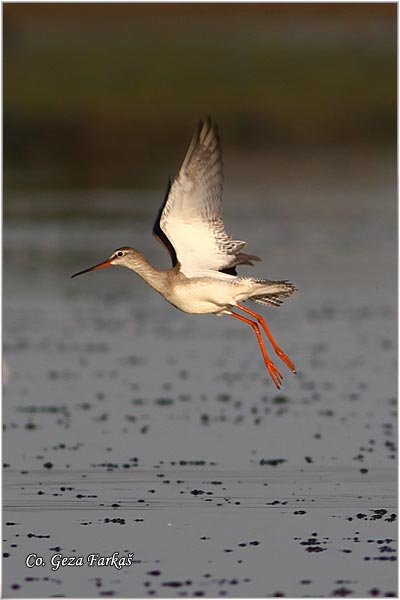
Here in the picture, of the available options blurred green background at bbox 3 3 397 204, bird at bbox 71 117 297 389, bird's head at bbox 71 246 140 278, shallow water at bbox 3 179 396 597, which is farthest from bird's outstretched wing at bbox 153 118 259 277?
blurred green background at bbox 3 3 397 204

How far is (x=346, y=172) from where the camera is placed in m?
34.9

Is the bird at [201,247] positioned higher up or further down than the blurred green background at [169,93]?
further down

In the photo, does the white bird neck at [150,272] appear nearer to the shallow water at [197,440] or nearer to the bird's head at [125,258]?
the bird's head at [125,258]

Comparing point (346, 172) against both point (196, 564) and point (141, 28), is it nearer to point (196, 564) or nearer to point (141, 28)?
point (196, 564)

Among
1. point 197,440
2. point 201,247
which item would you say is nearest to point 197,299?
point 201,247

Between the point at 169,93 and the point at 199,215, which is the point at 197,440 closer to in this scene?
the point at 199,215

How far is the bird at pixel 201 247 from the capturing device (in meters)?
11.4

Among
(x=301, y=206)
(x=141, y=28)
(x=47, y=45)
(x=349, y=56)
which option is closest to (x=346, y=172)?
(x=301, y=206)

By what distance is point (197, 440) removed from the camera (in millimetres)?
13398

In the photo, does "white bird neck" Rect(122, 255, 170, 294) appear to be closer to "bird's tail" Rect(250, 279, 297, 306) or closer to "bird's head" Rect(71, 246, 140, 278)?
"bird's head" Rect(71, 246, 140, 278)

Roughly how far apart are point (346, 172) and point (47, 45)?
25.2 m

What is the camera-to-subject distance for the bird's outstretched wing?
1139 cm

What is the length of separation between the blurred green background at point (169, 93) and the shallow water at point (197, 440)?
10.7 m

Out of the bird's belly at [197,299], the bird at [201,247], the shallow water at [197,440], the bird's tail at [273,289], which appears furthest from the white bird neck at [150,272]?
the shallow water at [197,440]
